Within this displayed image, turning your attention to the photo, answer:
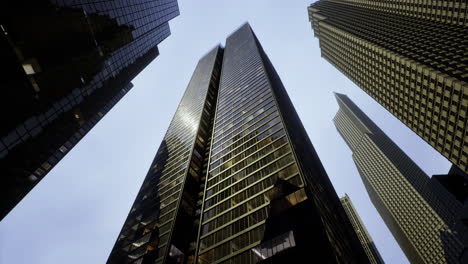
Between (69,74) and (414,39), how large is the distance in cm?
10180

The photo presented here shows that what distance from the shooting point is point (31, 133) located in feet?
109

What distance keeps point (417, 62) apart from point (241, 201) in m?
70.7

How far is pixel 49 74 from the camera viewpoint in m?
33.8

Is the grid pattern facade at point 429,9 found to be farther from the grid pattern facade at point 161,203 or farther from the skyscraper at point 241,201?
the grid pattern facade at point 161,203

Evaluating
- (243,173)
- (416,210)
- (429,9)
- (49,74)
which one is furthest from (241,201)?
(416,210)

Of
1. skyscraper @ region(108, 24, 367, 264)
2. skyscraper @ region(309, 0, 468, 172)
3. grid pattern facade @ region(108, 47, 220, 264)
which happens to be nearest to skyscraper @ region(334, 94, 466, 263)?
skyscraper @ region(309, 0, 468, 172)

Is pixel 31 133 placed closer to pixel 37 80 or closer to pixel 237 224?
pixel 37 80

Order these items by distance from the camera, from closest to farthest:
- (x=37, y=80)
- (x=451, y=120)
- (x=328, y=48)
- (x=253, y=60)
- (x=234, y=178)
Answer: (x=37, y=80) < (x=234, y=178) < (x=451, y=120) < (x=253, y=60) < (x=328, y=48)

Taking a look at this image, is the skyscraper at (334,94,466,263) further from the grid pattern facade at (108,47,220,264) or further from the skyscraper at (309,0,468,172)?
the grid pattern facade at (108,47,220,264)

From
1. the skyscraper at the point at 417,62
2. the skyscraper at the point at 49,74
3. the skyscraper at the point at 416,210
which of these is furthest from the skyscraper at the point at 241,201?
the skyscraper at the point at 416,210

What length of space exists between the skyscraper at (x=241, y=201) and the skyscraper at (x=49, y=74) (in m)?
21.3

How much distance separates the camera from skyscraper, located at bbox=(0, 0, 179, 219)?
28.4 metres

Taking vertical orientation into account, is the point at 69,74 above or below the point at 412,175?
above

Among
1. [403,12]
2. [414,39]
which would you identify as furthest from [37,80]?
[403,12]
